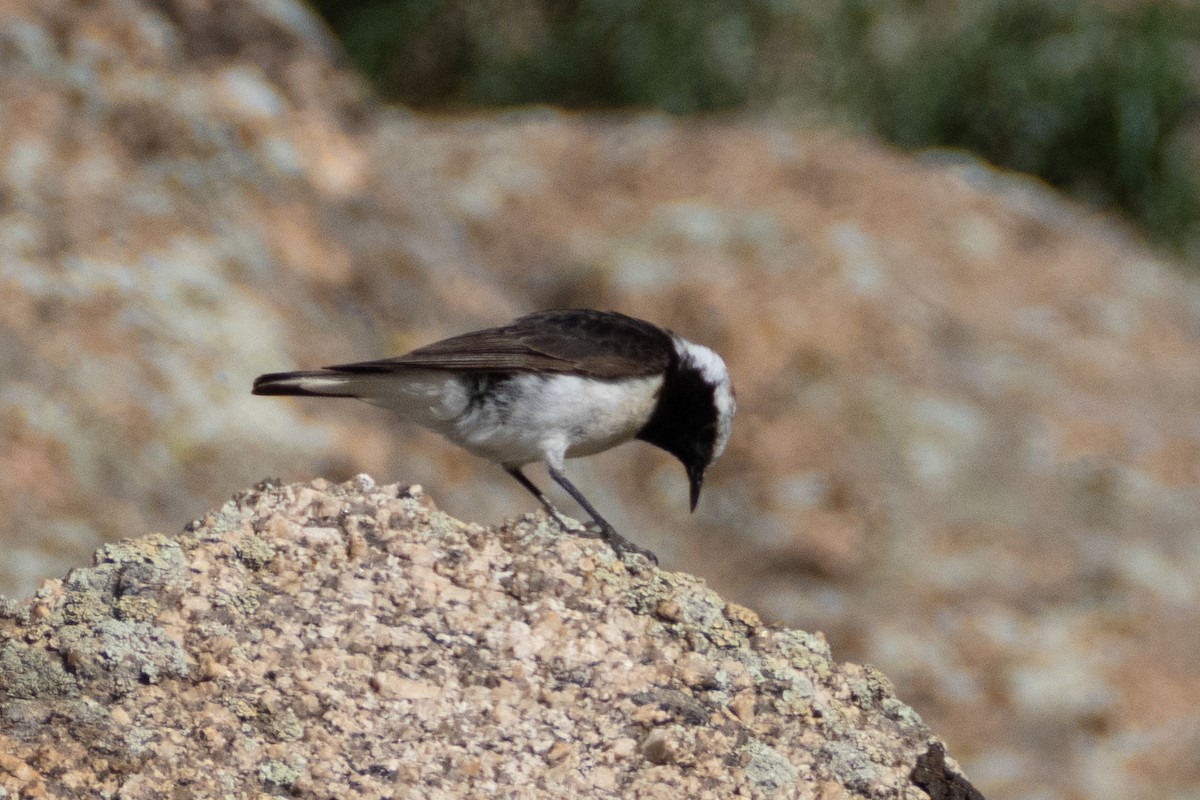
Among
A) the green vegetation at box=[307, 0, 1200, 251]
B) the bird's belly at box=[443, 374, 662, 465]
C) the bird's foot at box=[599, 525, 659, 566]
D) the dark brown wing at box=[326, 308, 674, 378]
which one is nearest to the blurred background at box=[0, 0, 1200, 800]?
the bird's belly at box=[443, 374, 662, 465]

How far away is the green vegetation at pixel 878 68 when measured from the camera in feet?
41.6

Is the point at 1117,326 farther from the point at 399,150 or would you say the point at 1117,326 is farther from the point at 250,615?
the point at 250,615

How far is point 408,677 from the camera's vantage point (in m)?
3.26

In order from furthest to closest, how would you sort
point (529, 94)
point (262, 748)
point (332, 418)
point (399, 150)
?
point (529, 94), point (399, 150), point (332, 418), point (262, 748)

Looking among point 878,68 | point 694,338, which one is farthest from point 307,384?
point 878,68

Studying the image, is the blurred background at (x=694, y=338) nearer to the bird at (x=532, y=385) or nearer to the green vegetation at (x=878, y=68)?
the bird at (x=532, y=385)

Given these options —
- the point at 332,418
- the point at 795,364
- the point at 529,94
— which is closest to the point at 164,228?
the point at 332,418

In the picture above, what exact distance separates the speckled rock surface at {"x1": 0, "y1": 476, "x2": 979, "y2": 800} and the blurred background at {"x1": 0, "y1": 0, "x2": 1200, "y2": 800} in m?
2.59

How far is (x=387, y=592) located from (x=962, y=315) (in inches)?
249

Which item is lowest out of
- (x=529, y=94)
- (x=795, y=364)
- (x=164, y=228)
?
(x=164, y=228)

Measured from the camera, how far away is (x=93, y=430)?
20.8 ft

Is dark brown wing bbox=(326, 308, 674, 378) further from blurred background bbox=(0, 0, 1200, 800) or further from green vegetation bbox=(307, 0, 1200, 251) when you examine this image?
green vegetation bbox=(307, 0, 1200, 251)

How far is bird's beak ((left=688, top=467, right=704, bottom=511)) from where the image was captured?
6.43m

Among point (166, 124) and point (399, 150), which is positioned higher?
point (399, 150)
